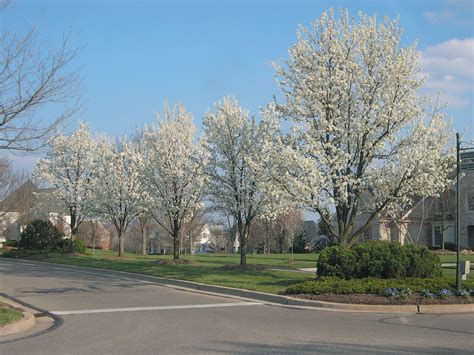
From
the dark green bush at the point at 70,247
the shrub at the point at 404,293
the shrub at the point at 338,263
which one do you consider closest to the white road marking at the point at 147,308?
the shrub at the point at 338,263

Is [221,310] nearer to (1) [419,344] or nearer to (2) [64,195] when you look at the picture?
(1) [419,344]

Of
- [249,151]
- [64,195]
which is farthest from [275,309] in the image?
[64,195]

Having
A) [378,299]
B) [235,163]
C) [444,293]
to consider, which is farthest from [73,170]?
[444,293]

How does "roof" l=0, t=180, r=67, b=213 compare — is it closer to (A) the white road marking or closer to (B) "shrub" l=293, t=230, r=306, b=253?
(B) "shrub" l=293, t=230, r=306, b=253

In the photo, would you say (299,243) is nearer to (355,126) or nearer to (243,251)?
(243,251)

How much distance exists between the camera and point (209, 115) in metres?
25.9

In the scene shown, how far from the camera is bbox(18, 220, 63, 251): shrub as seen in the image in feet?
122

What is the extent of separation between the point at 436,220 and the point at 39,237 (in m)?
30.8

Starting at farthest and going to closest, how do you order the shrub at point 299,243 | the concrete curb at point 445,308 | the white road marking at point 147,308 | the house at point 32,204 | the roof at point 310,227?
the roof at point 310,227, the shrub at point 299,243, the house at point 32,204, the concrete curb at point 445,308, the white road marking at point 147,308

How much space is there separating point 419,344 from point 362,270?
7.96 meters

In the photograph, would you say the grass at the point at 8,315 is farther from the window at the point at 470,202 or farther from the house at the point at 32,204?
the window at the point at 470,202

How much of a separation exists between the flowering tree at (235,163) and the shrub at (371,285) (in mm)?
8743

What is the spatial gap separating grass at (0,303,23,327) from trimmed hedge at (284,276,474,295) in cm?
726

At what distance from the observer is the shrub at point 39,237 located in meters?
37.3
